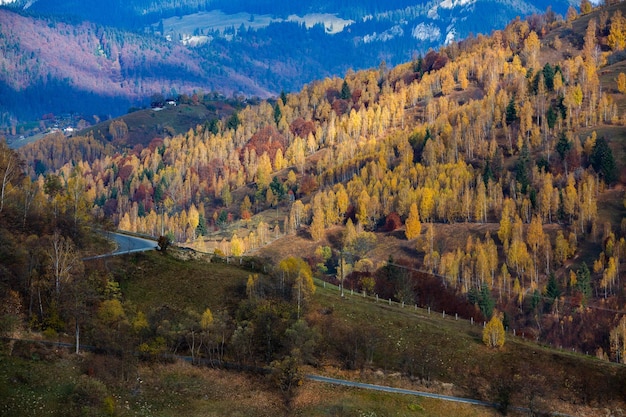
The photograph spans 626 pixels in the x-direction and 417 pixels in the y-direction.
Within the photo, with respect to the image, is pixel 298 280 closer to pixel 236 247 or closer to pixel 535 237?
pixel 236 247

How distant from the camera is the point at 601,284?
450ft

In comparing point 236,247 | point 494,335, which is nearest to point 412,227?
point 236,247

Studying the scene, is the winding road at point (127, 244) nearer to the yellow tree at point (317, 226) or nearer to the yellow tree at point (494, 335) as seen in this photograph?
the yellow tree at point (494, 335)

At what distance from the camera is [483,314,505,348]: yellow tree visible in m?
82.1

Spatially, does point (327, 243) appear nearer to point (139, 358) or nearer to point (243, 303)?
point (243, 303)

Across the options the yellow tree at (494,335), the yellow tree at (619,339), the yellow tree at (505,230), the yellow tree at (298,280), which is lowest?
the yellow tree at (619,339)

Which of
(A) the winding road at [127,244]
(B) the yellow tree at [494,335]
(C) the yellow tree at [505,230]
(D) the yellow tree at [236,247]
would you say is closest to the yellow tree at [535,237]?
(C) the yellow tree at [505,230]

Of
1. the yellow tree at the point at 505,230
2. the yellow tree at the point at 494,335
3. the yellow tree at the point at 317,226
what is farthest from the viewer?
the yellow tree at the point at 317,226

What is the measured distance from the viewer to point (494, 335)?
82062 mm

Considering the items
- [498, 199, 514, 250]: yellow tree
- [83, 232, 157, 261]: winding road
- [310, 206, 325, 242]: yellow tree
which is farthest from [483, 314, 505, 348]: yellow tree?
[310, 206, 325, 242]: yellow tree

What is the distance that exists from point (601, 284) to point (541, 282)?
12.8 meters

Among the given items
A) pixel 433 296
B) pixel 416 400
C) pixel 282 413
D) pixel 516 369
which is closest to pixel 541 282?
pixel 433 296

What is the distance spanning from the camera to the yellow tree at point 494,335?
8206 cm

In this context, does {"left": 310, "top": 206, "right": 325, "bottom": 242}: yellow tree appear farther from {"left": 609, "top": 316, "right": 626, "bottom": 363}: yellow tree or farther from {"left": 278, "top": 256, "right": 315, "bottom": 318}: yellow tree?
{"left": 278, "top": 256, "right": 315, "bottom": 318}: yellow tree
